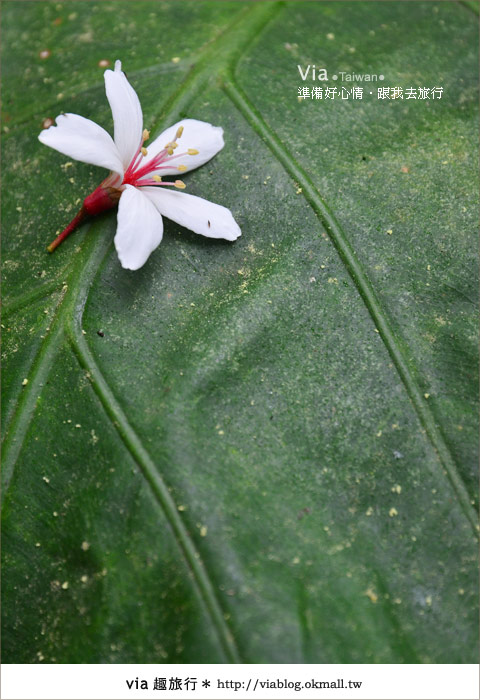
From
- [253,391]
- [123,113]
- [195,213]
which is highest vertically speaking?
[123,113]

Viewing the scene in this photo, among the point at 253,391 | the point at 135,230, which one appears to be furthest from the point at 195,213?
the point at 253,391

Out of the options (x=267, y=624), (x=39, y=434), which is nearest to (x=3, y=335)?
(x=39, y=434)

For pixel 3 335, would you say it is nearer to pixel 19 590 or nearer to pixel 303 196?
pixel 19 590

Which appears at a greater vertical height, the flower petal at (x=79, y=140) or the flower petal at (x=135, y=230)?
the flower petal at (x=79, y=140)

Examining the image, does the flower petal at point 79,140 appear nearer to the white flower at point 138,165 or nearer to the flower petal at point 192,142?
the white flower at point 138,165

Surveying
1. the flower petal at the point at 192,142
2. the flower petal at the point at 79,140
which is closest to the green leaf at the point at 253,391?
the flower petal at the point at 192,142

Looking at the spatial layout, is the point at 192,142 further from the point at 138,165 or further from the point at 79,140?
the point at 79,140
